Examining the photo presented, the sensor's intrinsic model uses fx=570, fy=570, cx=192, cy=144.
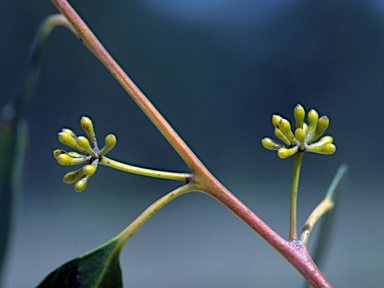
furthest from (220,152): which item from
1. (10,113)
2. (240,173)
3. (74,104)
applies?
(10,113)

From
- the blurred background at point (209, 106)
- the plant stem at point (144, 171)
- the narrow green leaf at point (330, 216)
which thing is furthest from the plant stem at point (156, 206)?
the blurred background at point (209, 106)

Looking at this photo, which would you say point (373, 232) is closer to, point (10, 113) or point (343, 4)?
point (343, 4)

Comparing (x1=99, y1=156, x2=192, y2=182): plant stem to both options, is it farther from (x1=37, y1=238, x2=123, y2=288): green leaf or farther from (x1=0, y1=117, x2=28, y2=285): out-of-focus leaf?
(x1=0, y1=117, x2=28, y2=285): out-of-focus leaf

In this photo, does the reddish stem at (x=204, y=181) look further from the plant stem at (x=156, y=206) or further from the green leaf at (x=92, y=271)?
the green leaf at (x=92, y=271)

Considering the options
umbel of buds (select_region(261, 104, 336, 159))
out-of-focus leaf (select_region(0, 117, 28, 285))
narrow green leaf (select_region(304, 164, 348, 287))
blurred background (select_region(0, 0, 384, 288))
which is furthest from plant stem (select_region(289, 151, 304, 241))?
blurred background (select_region(0, 0, 384, 288))

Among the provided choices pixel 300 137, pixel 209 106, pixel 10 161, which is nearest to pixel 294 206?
pixel 300 137
